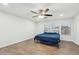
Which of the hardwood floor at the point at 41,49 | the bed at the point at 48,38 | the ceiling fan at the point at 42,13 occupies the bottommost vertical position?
the hardwood floor at the point at 41,49

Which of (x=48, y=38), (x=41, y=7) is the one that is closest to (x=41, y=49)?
(x=48, y=38)

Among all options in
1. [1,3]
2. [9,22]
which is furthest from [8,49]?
[1,3]

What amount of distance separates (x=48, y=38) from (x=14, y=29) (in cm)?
75

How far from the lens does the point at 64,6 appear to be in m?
1.54

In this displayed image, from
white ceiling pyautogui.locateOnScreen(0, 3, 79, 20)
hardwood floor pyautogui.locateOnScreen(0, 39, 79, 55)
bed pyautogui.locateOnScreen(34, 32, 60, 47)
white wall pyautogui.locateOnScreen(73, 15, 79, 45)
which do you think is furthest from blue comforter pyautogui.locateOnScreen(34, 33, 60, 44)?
white ceiling pyautogui.locateOnScreen(0, 3, 79, 20)

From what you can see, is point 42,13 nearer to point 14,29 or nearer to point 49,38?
point 49,38

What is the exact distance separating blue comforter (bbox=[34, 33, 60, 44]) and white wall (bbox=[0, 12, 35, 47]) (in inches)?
7.5

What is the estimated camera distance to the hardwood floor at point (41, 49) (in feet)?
5.16

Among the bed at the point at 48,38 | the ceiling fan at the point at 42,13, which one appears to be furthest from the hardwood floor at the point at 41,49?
the ceiling fan at the point at 42,13

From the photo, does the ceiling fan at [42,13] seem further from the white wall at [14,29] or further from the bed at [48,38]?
the bed at [48,38]

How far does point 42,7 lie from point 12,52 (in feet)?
3.59

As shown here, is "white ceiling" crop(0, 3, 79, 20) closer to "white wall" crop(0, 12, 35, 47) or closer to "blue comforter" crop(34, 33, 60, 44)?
"white wall" crop(0, 12, 35, 47)

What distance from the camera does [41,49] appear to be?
1.61 metres
